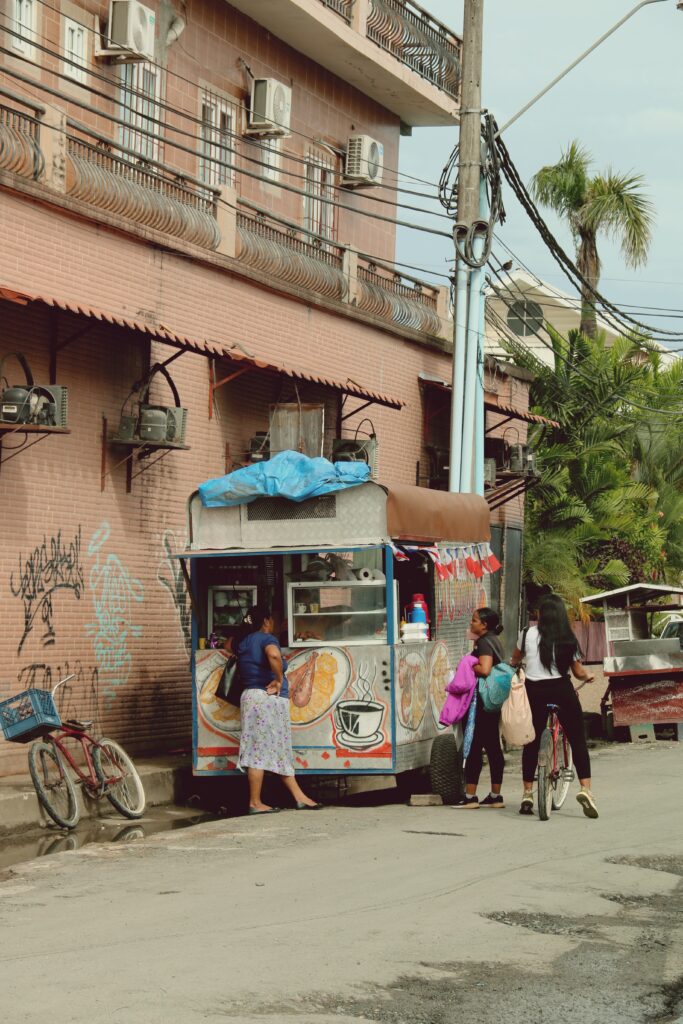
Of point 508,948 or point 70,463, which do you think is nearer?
point 508,948

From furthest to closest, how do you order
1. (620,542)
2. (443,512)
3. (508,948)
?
1. (620,542)
2. (443,512)
3. (508,948)

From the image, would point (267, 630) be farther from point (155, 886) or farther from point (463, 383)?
point (463, 383)

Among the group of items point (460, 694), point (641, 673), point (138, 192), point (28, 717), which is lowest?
point (28, 717)

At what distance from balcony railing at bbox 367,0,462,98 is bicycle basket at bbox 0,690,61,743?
15366 millimetres

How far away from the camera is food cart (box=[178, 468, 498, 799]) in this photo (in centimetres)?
1402

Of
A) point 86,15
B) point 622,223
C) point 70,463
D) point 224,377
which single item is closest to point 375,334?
point 224,377

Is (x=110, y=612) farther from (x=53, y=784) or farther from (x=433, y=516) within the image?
(x=433, y=516)

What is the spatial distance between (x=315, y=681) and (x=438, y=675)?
1.77 meters

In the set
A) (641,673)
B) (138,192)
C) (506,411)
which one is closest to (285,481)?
(138,192)

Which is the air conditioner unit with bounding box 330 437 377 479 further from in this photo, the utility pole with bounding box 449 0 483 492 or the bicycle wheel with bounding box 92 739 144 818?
the bicycle wheel with bounding box 92 739 144 818

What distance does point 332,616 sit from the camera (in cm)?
1455

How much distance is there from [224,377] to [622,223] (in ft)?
77.7

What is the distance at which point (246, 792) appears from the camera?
1570cm

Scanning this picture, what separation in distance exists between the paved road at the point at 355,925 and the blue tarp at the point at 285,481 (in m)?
2.95
